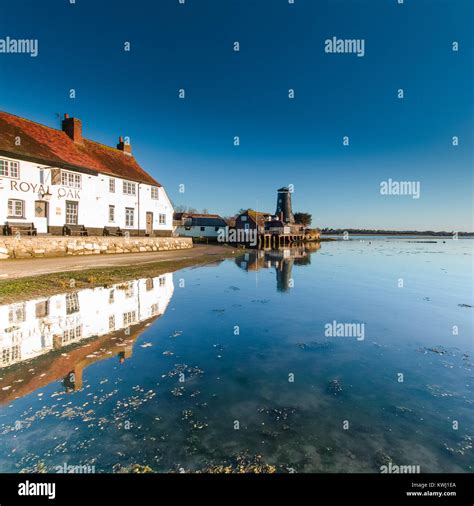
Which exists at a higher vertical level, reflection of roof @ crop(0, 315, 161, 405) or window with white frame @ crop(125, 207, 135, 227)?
window with white frame @ crop(125, 207, 135, 227)

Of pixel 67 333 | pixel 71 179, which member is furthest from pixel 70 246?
pixel 67 333

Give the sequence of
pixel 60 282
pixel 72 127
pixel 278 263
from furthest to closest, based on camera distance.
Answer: pixel 72 127 < pixel 278 263 < pixel 60 282

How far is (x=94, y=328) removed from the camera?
7199 mm

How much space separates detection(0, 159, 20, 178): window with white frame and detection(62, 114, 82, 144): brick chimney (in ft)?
30.5

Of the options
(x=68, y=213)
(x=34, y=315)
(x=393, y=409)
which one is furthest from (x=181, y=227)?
(x=393, y=409)

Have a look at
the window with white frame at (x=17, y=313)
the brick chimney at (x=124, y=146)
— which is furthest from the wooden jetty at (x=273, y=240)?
the window with white frame at (x=17, y=313)

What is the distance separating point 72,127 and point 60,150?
4.89m

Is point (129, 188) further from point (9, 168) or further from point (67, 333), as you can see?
point (67, 333)

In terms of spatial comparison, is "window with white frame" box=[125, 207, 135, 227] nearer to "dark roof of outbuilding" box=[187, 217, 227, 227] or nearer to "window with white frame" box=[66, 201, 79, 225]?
"window with white frame" box=[66, 201, 79, 225]

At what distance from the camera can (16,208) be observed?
21.4 meters

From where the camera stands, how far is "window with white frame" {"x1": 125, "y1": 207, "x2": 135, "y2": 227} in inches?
1209

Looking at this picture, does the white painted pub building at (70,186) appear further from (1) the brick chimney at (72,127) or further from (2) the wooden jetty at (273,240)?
(2) the wooden jetty at (273,240)

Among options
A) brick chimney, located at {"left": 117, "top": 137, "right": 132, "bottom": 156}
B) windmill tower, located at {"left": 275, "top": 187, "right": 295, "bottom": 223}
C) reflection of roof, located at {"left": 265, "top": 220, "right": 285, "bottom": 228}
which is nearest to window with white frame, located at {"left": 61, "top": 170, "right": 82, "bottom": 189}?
brick chimney, located at {"left": 117, "top": 137, "right": 132, "bottom": 156}
